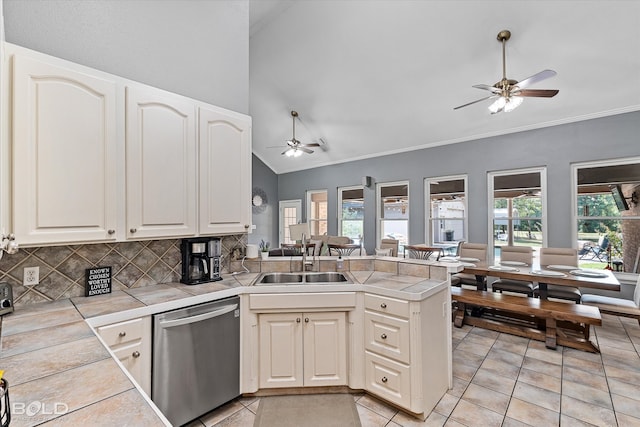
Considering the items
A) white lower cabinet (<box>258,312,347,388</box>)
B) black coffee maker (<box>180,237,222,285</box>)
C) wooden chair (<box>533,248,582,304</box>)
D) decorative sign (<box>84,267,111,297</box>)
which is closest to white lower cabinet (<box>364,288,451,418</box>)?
white lower cabinet (<box>258,312,347,388</box>)

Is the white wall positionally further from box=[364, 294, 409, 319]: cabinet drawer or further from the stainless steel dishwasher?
box=[364, 294, 409, 319]: cabinet drawer

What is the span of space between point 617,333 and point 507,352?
1.60 metres

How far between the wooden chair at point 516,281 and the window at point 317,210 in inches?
177

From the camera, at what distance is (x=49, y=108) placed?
1.57 m

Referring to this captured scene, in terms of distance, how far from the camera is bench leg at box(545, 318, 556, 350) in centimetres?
307

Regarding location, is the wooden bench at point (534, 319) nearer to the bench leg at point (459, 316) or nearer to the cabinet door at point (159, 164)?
the bench leg at point (459, 316)

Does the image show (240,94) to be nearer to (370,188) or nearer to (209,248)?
(209,248)

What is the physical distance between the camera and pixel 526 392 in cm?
231

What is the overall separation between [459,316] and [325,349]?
238 centimetres

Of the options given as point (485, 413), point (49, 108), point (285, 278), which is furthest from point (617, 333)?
point (49, 108)

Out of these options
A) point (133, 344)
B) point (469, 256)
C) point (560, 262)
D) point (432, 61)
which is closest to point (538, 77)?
point (432, 61)

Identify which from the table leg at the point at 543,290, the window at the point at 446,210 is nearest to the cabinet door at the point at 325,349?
the table leg at the point at 543,290

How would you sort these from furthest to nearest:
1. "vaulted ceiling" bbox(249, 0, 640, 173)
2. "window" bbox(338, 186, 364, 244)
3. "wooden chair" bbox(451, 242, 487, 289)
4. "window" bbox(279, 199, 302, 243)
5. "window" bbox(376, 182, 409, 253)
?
"window" bbox(279, 199, 302, 243), "window" bbox(338, 186, 364, 244), "window" bbox(376, 182, 409, 253), "wooden chair" bbox(451, 242, 487, 289), "vaulted ceiling" bbox(249, 0, 640, 173)

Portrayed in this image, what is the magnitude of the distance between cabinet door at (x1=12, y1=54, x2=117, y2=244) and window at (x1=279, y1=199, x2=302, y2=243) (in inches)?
260
